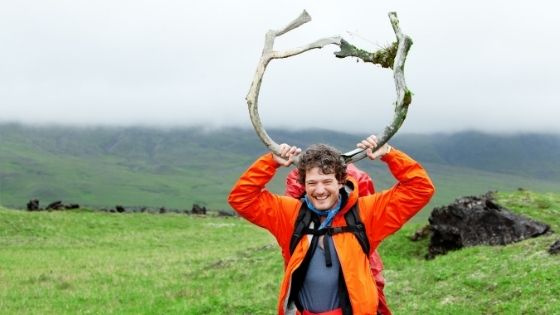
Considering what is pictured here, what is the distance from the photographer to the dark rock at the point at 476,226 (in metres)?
21.1

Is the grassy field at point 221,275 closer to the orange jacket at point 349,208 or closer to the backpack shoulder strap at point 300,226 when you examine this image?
the orange jacket at point 349,208

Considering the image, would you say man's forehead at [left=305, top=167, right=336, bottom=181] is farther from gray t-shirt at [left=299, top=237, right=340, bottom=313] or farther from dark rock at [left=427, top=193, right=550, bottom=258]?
dark rock at [left=427, top=193, right=550, bottom=258]

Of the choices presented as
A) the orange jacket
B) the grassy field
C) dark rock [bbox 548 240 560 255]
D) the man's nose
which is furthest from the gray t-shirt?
dark rock [bbox 548 240 560 255]

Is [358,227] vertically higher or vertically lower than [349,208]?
lower

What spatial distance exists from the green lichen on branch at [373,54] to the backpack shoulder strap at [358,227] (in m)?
2.14

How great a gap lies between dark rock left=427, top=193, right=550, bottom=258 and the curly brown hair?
14.3m

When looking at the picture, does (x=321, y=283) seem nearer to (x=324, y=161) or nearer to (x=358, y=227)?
(x=358, y=227)

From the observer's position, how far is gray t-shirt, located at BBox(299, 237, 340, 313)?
7.68 m

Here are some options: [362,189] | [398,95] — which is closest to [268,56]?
[398,95]

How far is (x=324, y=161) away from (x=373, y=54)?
203 centimetres

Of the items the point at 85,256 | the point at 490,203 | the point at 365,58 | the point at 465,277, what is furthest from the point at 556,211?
the point at 85,256

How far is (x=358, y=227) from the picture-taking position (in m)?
7.80

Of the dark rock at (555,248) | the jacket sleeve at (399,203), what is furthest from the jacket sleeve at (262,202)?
the dark rock at (555,248)

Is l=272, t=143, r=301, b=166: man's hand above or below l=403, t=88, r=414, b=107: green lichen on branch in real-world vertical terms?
below
